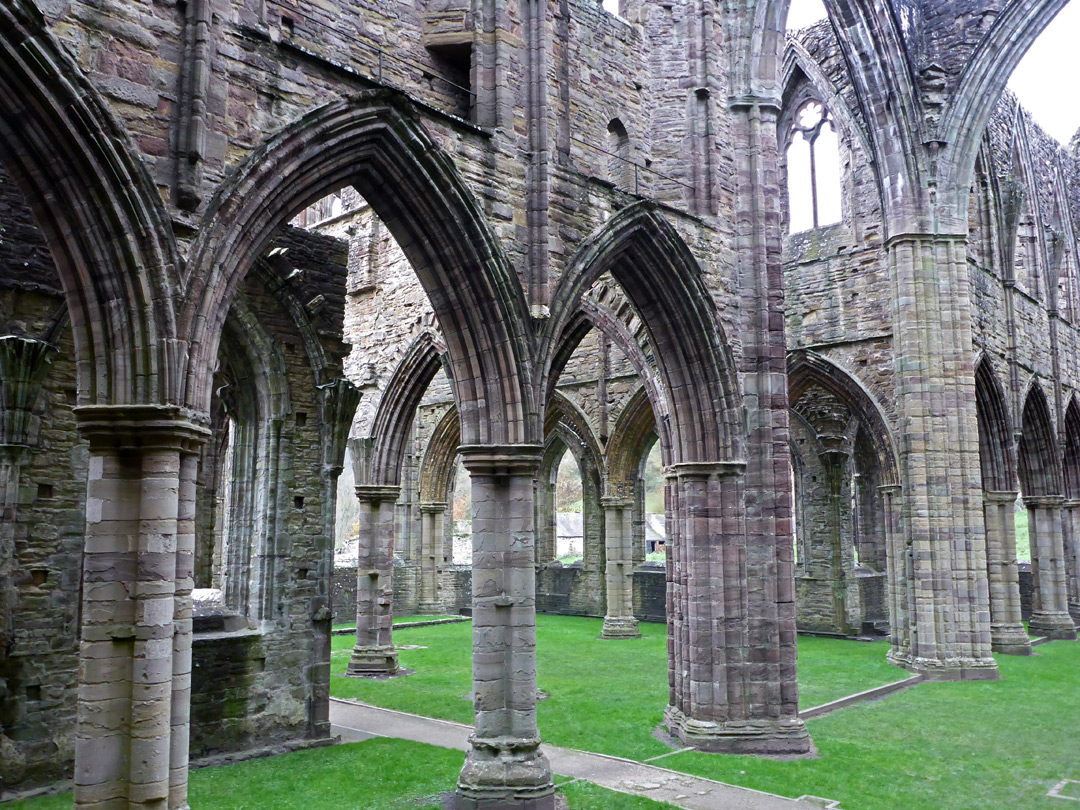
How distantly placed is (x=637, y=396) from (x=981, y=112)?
8.01m

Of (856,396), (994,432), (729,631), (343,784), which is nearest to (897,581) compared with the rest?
(856,396)

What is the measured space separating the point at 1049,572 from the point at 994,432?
12.4 feet

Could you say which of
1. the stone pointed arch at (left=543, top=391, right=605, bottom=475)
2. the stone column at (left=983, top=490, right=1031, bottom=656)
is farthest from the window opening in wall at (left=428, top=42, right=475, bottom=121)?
the stone column at (left=983, top=490, right=1031, bottom=656)

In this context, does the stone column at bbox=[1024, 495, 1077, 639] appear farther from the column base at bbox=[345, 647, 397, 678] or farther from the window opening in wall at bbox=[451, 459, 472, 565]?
the column base at bbox=[345, 647, 397, 678]

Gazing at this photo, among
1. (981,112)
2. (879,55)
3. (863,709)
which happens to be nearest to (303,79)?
(863,709)

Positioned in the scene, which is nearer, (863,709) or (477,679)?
(477,679)

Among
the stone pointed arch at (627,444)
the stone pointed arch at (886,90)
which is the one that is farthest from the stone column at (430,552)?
the stone pointed arch at (886,90)

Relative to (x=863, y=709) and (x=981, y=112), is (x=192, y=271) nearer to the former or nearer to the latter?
(x=863, y=709)

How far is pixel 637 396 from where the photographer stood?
730 inches

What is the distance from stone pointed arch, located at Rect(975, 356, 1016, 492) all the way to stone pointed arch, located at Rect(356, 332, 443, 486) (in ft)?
33.9

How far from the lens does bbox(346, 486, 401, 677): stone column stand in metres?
13.0

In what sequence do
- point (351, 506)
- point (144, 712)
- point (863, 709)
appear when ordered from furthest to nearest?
point (351, 506) < point (863, 709) < point (144, 712)

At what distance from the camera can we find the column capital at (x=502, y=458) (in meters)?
7.42

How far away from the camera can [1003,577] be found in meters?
16.1
